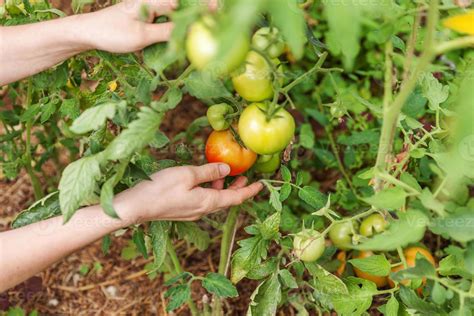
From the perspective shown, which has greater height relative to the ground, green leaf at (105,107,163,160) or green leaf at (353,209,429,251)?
green leaf at (105,107,163,160)

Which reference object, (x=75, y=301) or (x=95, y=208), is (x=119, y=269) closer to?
(x=75, y=301)

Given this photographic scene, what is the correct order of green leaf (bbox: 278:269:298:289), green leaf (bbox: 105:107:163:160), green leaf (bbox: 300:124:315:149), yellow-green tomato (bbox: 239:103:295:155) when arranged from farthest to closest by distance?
green leaf (bbox: 300:124:315:149) → green leaf (bbox: 278:269:298:289) → yellow-green tomato (bbox: 239:103:295:155) → green leaf (bbox: 105:107:163:160)

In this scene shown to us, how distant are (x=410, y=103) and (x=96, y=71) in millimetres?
822

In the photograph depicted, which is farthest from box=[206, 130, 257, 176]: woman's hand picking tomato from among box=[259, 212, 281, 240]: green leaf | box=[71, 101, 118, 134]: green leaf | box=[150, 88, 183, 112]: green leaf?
box=[71, 101, 118, 134]: green leaf

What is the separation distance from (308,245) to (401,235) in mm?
345

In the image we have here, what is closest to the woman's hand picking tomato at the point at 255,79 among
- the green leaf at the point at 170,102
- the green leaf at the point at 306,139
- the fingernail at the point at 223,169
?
the green leaf at the point at 170,102

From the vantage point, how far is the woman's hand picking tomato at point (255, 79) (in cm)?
104

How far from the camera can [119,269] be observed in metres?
1.91

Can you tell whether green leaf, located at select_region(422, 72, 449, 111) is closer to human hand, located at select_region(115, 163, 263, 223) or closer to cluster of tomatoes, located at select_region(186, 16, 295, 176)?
cluster of tomatoes, located at select_region(186, 16, 295, 176)

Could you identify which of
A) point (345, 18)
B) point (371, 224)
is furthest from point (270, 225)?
point (345, 18)

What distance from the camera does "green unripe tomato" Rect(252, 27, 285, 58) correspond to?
100 centimetres

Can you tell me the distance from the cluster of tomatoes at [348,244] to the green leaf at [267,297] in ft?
0.33

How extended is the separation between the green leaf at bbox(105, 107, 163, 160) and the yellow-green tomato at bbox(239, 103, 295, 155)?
207 mm

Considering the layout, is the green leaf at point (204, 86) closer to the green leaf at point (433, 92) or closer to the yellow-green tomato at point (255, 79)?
the yellow-green tomato at point (255, 79)
